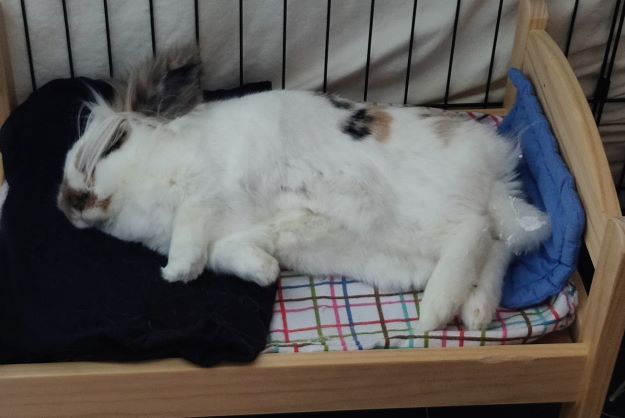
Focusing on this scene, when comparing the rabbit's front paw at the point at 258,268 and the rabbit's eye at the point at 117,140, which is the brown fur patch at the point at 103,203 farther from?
the rabbit's front paw at the point at 258,268

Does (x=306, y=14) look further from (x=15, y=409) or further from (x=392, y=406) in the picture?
(x=15, y=409)

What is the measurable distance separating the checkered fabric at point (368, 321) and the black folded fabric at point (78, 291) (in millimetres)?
46

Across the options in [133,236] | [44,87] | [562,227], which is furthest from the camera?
[44,87]

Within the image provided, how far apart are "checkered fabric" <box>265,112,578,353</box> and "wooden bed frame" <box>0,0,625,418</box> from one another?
34 millimetres

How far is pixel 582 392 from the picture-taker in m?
1.25

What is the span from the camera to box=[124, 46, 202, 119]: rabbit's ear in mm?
1413

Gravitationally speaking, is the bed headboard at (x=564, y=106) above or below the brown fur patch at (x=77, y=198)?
above

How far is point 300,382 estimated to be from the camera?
1.21 m

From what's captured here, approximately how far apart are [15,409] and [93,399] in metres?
0.11

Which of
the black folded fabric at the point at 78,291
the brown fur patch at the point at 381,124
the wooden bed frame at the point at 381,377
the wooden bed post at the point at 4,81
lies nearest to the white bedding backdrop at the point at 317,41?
the wooden bed post at the point at 4,81

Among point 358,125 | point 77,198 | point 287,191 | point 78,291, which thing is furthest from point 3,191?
point 358,125

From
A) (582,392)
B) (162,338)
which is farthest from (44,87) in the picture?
(582,392)

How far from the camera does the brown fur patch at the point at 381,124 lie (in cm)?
142

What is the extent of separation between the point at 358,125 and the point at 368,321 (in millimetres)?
349
